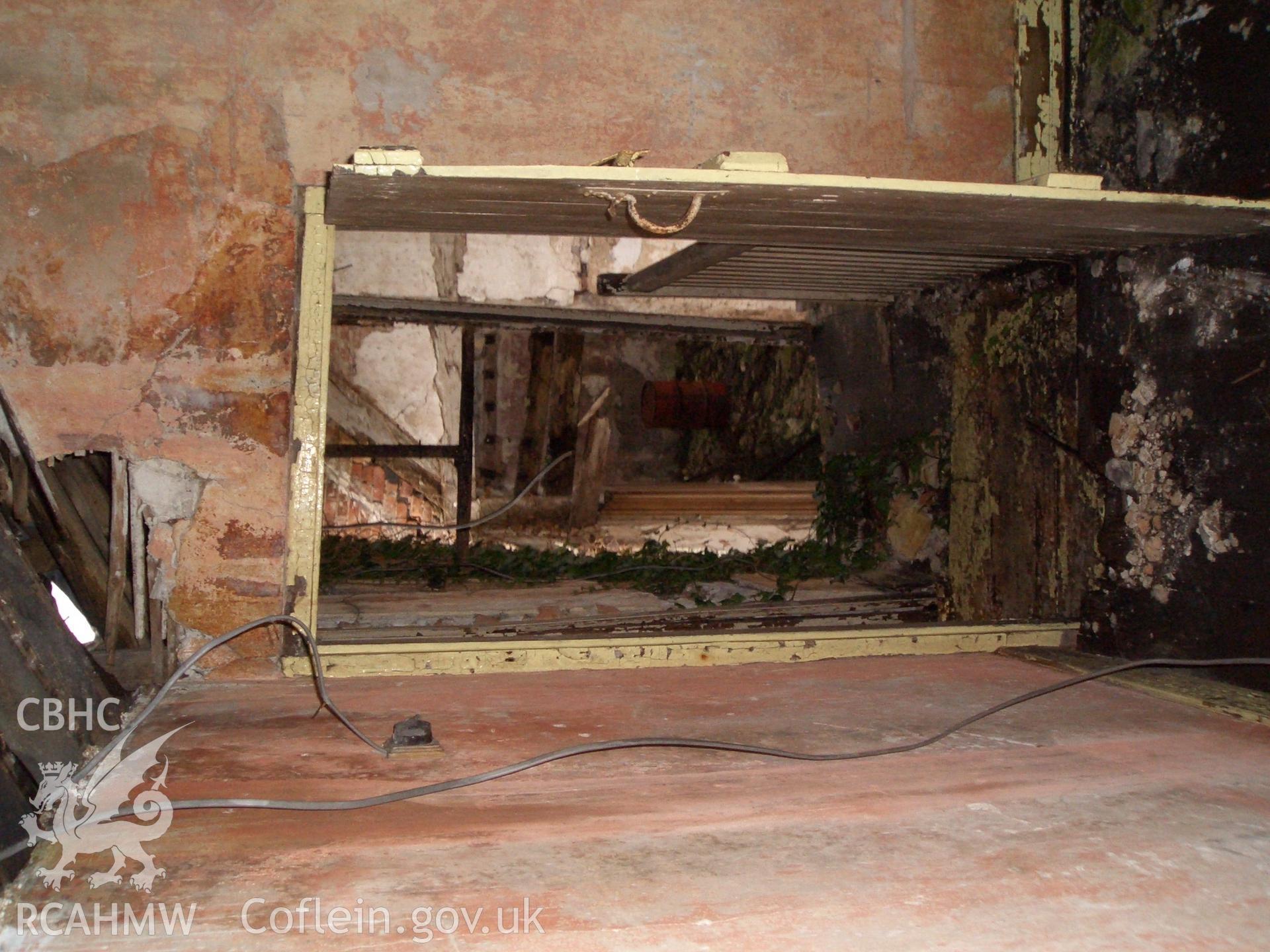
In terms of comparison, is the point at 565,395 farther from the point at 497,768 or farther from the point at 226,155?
the point at 497,768

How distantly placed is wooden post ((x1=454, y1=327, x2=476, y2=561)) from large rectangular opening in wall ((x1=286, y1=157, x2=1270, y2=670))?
0.02 metres

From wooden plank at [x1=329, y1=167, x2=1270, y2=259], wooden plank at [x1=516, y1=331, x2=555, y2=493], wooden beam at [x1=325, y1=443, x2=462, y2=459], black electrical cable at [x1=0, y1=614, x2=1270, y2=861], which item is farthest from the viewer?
wooden plank at [x1=516, y1=331, x2=555, y2=493]

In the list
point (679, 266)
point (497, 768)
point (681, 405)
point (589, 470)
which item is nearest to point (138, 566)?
point (497, 768)

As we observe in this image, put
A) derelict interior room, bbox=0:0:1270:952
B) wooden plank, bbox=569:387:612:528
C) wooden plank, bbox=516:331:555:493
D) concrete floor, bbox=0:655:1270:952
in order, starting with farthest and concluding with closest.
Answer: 1. wooden plank, bbox=516:331:555:493
2. wooden plank, bbox=569:387:612:528
3. derelict interior room, bbox=0:0:1270:952
4. concrete floor, bbox=0:655:1270:952

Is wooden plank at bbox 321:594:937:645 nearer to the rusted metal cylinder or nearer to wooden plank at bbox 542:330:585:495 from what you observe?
wooden plank at bbox 542:330:585:495

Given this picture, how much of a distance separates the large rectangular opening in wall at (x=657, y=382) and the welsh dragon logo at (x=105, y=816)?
864mm

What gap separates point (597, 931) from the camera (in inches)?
44.3

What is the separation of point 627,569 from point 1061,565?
7.27 feet

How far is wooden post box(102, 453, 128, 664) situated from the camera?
215 cm

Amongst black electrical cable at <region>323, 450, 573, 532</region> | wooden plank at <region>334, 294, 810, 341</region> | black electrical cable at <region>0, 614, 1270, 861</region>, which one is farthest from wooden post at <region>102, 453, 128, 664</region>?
black electrical cable at <region>323, 450, 573, 532</region>

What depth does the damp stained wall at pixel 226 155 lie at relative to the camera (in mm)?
2107

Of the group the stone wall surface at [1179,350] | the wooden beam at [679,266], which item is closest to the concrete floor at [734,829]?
the stone wall surface at [1179,350]

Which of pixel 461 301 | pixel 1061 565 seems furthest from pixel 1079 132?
pixel 461 301

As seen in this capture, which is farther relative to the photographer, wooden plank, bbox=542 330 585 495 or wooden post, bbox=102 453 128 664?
wooden plank, bbox=542 330 585 495
